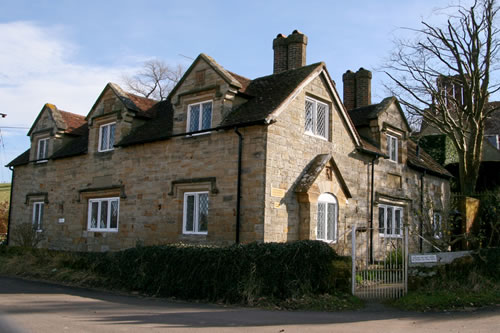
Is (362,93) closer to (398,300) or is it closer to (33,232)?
(398,300)

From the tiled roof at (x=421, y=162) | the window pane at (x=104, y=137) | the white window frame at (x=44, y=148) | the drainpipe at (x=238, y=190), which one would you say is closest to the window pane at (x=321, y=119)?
the drainpipe at (x=238, y=190)

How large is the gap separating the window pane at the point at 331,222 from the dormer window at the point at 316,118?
2543 mm

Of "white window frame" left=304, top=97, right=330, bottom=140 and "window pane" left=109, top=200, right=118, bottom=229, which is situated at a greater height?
"white window frame" left=304, top=97, right=330, bottom=140

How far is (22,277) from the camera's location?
16.7 metres

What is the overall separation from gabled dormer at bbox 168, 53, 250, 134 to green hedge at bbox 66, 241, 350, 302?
506cm

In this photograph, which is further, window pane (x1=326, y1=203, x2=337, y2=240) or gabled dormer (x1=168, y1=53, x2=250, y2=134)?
window pane (x1=326, y1=203, x2=337, y2=240)

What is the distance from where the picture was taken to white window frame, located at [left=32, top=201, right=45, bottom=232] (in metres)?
23.0

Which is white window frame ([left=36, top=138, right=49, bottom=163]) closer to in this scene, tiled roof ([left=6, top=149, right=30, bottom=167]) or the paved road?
tiled roof ([left=6, top=149, right=30, bottom=167])

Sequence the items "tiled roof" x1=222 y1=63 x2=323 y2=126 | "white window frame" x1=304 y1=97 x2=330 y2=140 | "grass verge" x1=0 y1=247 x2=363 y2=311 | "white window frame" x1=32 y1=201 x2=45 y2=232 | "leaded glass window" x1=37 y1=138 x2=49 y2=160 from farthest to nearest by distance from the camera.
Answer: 1. "leaded glass window" x1=37 y1=138 x2=49 y2=160
2. "white window frame" x1=32 y1=201 x2=45 y2=232
3. "white window frame" x1=304 y1=97 x2=330 y2=140
4. "tiled roof" x1=222 y1=63 x2=323 y2=126
5. "grass verge" x1=0 y1=247 x2=363 y2=311

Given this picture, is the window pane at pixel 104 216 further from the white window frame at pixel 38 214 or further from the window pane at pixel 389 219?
the window pane at pixel 389 219

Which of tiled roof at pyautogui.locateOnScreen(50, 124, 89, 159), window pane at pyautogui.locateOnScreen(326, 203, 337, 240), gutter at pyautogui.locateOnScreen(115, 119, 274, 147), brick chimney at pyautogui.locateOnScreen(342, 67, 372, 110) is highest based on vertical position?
brick chimney at pyautogui.locateOnScreen(342, 67, 372, 110)

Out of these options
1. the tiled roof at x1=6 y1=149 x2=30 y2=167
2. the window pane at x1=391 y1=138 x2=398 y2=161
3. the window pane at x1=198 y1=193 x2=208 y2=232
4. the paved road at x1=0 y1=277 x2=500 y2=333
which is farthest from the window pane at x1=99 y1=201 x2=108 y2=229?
the window pane at x1=391 y1=138 x2=398 y2=161

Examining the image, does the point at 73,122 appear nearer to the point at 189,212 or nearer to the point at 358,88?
the point at 189,212

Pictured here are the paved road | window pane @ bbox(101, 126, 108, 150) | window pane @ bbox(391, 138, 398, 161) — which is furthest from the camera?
window pane @ bbox(391, 138, 398, 161)
